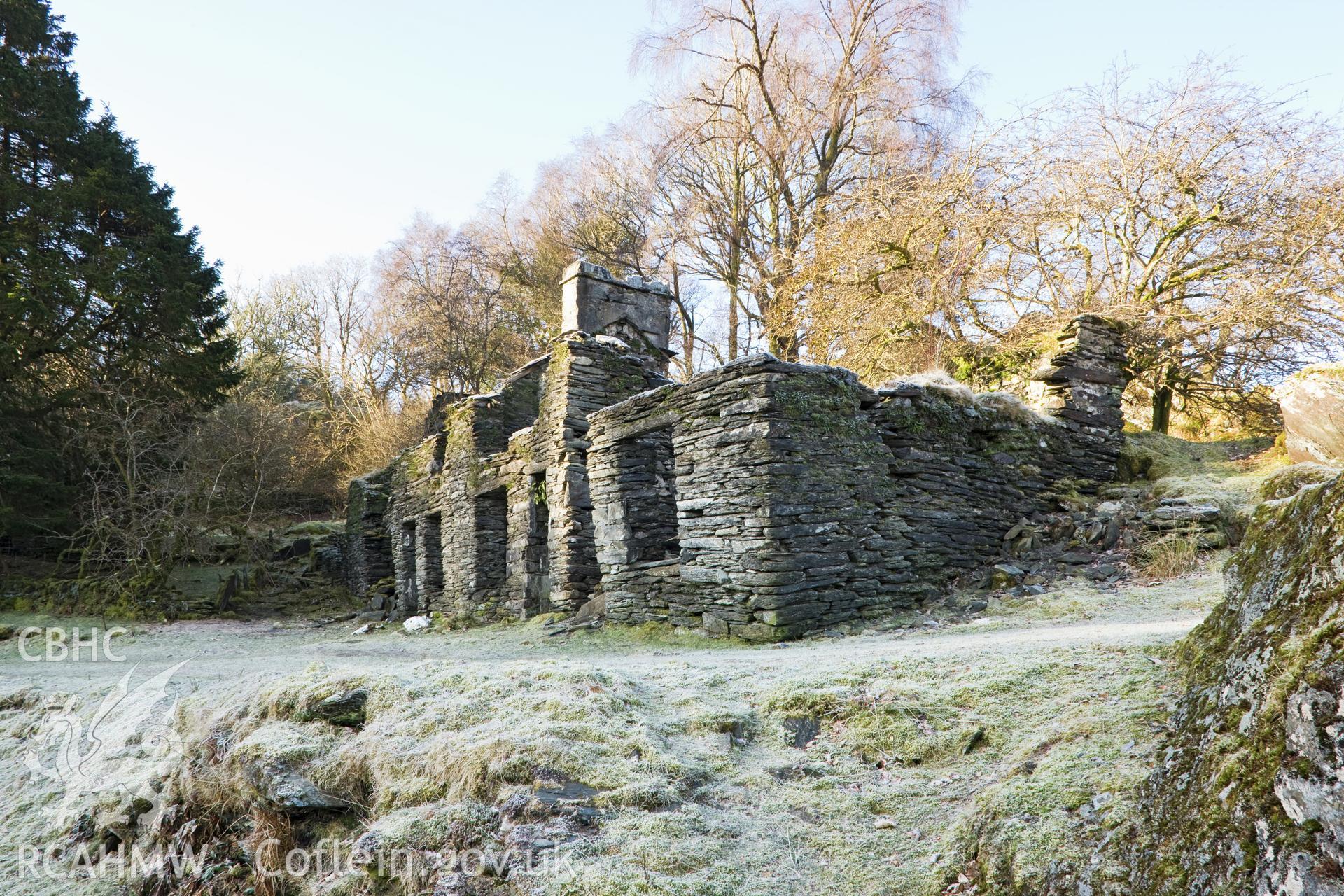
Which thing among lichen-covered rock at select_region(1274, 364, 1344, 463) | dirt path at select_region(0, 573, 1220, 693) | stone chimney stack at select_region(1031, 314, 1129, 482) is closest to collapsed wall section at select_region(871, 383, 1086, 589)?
stone chimney stack at select_region(1031, 314, 1129, 482)

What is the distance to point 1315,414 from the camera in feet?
26.7

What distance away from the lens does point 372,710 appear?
3.88 meters

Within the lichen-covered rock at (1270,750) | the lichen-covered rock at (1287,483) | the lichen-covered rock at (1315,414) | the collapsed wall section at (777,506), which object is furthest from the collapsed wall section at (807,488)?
the lichen-covered rock at (1270,750)

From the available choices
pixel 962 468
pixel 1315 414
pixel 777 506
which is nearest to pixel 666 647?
pixel 777 506

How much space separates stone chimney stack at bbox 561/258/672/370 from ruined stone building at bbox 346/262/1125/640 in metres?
0.03

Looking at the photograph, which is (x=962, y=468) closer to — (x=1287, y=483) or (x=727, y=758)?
(x=1287, y=483)

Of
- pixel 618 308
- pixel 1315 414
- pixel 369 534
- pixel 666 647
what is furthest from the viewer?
pixel 369 534

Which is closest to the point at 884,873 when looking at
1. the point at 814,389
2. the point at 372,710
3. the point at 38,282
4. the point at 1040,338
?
the point at 372,710

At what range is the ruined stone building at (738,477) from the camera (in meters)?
6.93

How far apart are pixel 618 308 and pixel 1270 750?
11061 mm

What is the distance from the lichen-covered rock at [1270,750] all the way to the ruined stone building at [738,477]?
4691mm

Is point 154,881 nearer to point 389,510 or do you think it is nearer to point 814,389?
point 814,389

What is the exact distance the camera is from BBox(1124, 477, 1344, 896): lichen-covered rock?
1450 millimetres

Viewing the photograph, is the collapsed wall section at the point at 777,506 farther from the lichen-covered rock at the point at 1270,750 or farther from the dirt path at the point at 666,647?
the lichen-covered rock at the point at 1270,750
